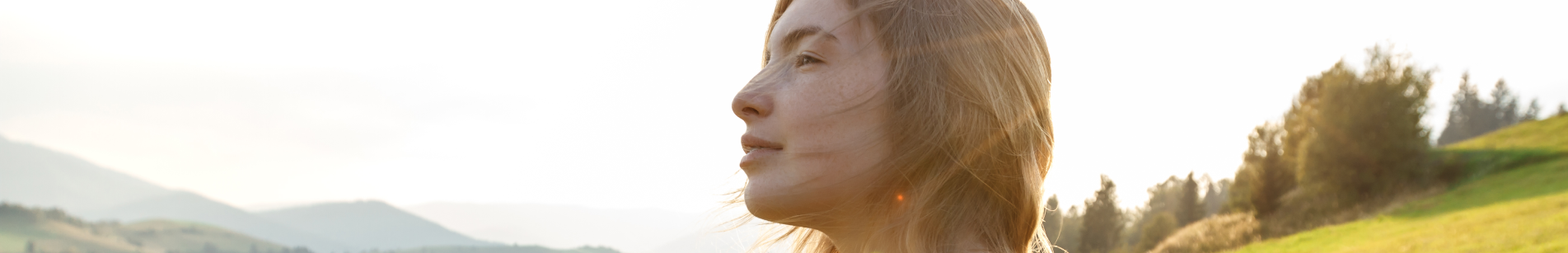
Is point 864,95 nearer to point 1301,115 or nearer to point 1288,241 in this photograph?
point 1288,241

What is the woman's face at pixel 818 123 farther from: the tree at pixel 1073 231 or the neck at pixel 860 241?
the tree at pixel 1073 231

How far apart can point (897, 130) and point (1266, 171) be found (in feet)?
120

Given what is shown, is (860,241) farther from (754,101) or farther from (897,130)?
(754,101)

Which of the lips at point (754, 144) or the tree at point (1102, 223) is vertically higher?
the tree at point (1102, 223)

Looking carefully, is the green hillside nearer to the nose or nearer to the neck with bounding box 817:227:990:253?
the neck with bounding box 817:227:990:253

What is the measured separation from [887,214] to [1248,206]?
3663 centimetres

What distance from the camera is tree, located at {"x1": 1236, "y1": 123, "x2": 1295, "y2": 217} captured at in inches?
1248

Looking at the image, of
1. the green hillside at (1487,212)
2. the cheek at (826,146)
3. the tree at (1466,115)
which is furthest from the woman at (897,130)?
the tree at (1466,115)

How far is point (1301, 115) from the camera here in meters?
32.7

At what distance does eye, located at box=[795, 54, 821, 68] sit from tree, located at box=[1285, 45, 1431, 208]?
35545 mm

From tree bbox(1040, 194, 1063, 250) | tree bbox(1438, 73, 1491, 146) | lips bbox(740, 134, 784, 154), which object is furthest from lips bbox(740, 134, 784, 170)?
tree bbox(1438, 73, 1491, 146)

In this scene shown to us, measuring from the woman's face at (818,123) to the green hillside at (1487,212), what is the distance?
20.0 m

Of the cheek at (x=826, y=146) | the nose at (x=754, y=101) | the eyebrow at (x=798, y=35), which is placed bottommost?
the cheek at (x=826, y=146)

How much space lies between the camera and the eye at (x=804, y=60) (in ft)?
5.65
